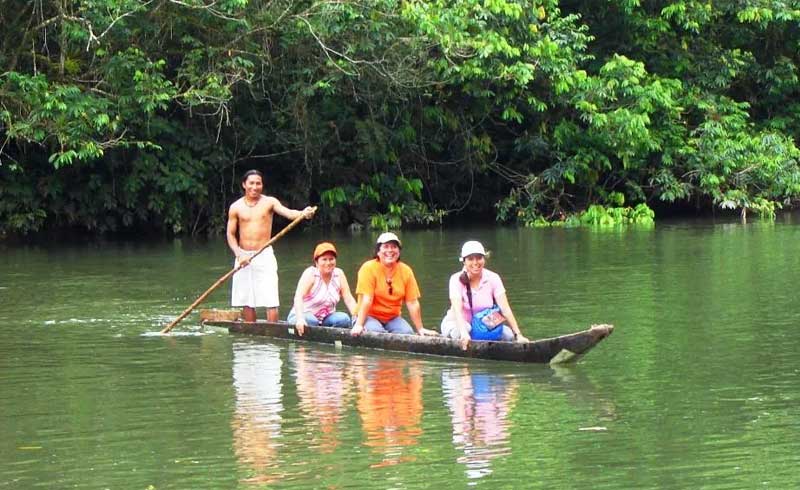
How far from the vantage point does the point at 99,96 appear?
21266 millimetres

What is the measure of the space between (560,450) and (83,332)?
21.2ft

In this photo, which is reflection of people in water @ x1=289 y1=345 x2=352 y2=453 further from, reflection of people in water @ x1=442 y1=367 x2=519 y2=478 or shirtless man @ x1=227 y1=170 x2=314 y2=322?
shirtless man @ x1=227 y1=170 x2=314 y2=322

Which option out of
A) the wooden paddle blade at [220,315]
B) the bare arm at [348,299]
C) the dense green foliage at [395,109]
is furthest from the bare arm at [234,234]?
the dense green foliage at [395,109]

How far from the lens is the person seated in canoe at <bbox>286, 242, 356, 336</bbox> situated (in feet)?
39.1

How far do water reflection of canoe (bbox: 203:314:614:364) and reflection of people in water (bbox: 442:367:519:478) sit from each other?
0.29 m

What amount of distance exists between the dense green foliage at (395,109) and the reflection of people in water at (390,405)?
1082cm

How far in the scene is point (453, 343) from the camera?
1074cm

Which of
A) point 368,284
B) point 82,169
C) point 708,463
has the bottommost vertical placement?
point 708,463

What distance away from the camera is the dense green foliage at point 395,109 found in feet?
69.9

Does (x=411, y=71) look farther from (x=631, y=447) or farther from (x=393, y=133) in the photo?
(x=631, y=447)

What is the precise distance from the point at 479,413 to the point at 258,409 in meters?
1.44

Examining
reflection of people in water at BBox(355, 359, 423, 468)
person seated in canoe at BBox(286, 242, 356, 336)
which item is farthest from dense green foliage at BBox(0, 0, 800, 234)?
reflection of people in water at BBox(355, 359, 423, 468)

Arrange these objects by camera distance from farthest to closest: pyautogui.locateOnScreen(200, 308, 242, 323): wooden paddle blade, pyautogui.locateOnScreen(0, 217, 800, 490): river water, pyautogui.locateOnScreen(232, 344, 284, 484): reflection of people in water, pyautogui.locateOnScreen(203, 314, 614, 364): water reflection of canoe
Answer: pyautogui.locateOnScreen(200, 308, 242, 323): wooden paddle blade, pyautogui.locateOnScreen(203, 314, 614, 364): water reflection of canoe, pyautogui.locateOnScreen(232, 344, 284, 484): reflection of people in water, pyautogui.locateOnScreen(0, 217, 800, 490): river water

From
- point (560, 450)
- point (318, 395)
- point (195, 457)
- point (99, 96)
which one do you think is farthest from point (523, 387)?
point (99, 96)
